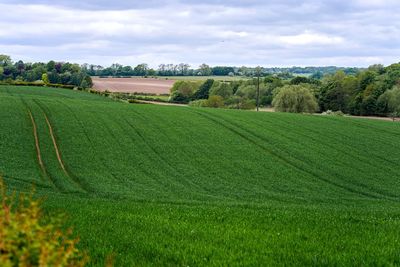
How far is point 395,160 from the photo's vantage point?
41.5 meters

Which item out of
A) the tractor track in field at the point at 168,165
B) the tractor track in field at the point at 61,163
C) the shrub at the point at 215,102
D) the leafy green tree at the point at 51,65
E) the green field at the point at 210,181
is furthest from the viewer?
the leafy green tree at the point at 51,65

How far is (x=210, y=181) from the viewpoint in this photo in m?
31.9

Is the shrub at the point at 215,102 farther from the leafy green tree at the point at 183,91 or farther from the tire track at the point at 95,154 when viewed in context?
the tire track at the point at 95,154

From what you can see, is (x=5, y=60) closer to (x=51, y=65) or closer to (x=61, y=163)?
(x=51, y=65)

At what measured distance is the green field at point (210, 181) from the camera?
10797 millimetres

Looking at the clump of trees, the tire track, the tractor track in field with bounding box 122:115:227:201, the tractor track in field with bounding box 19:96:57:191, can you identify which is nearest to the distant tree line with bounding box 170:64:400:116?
the clump of trees

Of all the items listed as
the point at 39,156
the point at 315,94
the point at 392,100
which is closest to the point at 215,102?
the point at 315,94

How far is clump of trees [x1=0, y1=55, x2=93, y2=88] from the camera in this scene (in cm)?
13188

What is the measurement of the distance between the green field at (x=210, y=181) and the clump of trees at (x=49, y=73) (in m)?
73.5

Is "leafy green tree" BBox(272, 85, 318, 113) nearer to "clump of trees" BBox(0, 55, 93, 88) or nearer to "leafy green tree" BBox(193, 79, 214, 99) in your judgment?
"leafy green tree" BBox(193, 79, 214, 99)

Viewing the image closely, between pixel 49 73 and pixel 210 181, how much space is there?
114 meters

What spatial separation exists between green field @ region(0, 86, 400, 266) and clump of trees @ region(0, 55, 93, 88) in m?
73.5

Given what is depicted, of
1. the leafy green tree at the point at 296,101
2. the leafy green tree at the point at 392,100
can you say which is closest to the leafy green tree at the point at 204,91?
the leafy green tree at the point at 296,101

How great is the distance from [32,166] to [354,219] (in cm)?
2314
